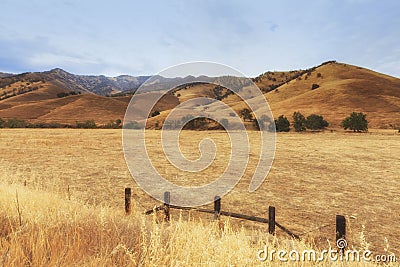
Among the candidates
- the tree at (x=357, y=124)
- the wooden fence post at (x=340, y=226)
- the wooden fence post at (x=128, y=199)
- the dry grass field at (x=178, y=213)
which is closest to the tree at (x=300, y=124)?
the tree at (x=357, y=124)

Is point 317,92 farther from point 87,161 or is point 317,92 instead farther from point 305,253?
point 305,253

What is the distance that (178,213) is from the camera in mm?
9758

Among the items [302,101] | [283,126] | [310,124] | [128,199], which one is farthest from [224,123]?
[128,199]

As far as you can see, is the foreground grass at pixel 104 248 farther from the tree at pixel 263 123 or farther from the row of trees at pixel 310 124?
the tree at pixel 263 123

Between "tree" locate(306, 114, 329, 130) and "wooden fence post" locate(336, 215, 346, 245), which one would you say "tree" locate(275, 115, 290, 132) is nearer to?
"tree" locate(306, 114, 329, 130)

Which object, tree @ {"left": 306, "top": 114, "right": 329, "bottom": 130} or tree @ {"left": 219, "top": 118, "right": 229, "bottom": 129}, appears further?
tree @ {"left": 219, "top": 118, "right": 229, "bottom": 129}

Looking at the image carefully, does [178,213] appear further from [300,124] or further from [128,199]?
[300,124]

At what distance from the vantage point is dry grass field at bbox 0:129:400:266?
3232mm

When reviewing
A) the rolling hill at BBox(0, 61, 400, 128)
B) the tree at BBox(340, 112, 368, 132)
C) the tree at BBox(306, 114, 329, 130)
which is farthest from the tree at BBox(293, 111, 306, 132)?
the tree at BBox(340, 112, 368, 132)

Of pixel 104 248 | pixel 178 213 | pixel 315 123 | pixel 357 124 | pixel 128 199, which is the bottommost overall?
pixel 178 213

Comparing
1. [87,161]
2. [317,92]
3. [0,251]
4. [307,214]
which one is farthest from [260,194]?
[317,92]

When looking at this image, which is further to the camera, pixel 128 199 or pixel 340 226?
pixel 128 199

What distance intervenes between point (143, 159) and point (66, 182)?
7.82 m

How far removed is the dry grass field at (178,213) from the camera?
3.23m
